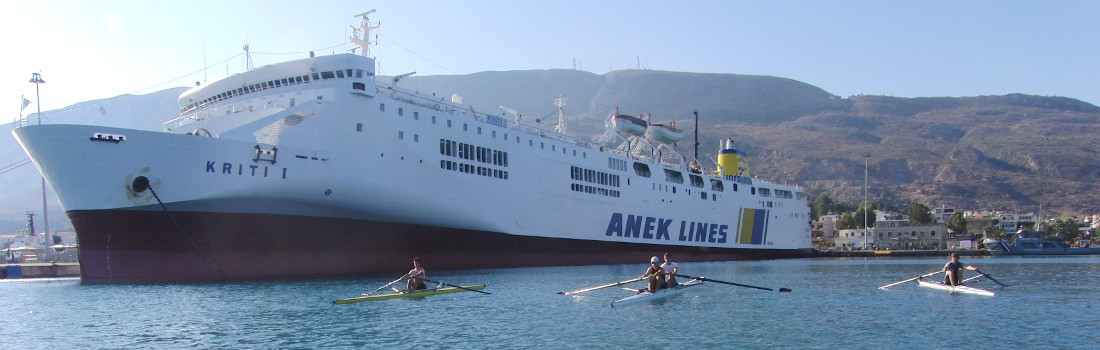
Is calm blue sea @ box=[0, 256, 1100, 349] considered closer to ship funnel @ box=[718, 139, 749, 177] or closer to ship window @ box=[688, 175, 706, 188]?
ship window @ box=[688, 175, 706, 188]

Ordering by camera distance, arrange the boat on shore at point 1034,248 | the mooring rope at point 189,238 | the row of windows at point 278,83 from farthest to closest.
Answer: the boat on shore at point 1034,248
the row of windows at point 278,83
the mooring rope at point 189,238

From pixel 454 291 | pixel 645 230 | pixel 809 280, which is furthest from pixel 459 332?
pixel 645 230

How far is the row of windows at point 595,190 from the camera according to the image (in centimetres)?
4162

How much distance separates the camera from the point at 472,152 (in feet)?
115

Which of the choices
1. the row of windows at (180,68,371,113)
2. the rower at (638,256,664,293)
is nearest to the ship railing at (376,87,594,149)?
the row of windows at (180,68,371,113)

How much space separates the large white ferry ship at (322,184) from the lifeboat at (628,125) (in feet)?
22.2

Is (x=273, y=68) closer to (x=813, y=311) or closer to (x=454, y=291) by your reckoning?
(x=454, y=291)

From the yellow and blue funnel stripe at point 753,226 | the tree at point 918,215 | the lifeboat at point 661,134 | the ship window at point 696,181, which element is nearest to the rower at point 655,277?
the ship window at point 696,181

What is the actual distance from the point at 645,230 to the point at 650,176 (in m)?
3.18

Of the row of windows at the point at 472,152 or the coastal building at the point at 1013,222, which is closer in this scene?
the row of windows at the point at 472,152

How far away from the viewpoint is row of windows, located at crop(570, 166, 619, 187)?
41.7 metres

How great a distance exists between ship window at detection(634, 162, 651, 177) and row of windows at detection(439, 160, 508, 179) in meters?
12.3

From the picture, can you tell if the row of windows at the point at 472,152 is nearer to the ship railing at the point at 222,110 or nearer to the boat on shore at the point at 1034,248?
the ship railing at the point at 222,110

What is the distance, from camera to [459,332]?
56.6ft
